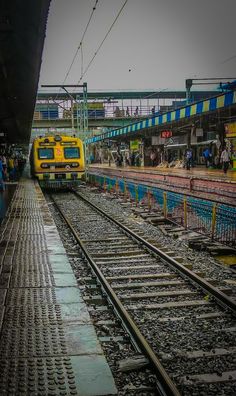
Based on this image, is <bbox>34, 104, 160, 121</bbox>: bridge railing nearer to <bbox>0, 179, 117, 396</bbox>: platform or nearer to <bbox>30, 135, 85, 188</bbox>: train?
<bbox>30, 135, 85, 188</bbox>: train

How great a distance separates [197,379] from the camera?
3754mm

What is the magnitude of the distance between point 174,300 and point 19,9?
4.93 m

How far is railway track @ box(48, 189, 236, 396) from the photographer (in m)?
3.82

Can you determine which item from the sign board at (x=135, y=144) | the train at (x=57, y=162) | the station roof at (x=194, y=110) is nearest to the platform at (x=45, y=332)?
the station roof at (x=194, y=110)

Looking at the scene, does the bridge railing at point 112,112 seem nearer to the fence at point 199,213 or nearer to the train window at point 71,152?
the train window at point 71,152

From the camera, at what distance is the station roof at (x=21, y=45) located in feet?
20.8

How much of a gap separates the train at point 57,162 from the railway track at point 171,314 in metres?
12.7

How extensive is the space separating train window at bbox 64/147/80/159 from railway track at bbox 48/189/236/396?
13252mm

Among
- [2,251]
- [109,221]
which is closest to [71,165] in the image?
[109,221]

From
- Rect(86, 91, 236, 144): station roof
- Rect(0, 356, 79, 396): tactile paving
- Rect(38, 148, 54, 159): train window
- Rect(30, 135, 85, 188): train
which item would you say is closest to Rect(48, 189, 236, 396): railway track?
Rect(0, 356, 79, 396): tactile paving

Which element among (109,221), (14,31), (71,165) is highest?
(14,31)

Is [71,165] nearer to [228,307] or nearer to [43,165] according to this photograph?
[43,165]

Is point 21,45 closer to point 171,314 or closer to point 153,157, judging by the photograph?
point 171,314

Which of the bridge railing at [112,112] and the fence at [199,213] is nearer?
the fence at [199,213]
